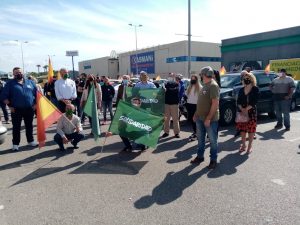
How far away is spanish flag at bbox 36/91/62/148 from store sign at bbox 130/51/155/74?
47.1 metres

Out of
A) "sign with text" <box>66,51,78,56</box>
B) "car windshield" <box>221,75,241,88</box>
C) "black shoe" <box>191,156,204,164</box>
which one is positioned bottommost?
"black shoe" <box>191,156,204,164</box>

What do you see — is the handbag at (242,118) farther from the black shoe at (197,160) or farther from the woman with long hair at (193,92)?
the black shoe at (197,160)

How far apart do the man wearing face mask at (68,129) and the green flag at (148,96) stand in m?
1.41

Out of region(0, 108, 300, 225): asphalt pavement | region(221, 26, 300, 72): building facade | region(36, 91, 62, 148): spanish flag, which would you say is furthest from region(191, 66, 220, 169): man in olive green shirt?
region(221, 26, 300, 72): building facade

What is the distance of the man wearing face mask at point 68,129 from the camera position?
22.2 feet

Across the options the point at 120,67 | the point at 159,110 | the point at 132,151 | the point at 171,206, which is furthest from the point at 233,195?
the point at 120,67

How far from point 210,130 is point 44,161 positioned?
11.3ft

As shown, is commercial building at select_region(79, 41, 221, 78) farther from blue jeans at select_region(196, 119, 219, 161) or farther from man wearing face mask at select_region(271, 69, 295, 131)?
blue jeans at select_region(196, 119, 219, 161)

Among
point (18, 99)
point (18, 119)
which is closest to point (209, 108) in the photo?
point (18, 99)

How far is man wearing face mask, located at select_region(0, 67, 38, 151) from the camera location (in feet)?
22.2

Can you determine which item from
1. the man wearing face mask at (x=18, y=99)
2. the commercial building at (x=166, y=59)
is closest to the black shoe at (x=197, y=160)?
the man wearing face mask at (x=18, y=99)

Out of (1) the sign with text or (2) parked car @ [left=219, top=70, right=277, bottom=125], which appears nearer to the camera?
(2) parked car @ [left=219, top=70, right=277, bottom=125]

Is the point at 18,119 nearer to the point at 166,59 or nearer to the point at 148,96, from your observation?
the point at 148,96

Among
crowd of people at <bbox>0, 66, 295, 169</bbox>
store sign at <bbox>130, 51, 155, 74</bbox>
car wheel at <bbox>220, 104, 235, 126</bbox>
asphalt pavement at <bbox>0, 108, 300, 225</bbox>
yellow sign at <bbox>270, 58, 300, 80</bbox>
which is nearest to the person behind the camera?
asphalt pavement at <bbox>0, 108, 300, 225</bbox>
